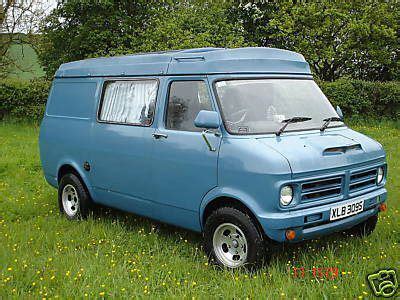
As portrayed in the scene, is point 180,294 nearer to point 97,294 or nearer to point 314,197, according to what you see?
point 97,294

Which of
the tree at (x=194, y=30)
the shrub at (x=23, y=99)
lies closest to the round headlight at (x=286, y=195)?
the tree at (x=194, y=30)

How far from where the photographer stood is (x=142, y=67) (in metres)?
6.11

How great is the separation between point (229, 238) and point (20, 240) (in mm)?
2665

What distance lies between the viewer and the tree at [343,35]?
20.8 meters

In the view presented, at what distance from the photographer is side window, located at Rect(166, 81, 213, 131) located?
5.37 m

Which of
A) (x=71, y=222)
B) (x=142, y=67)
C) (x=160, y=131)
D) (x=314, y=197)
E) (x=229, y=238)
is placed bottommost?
(x=71, y=222)

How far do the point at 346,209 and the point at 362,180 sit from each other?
471mm

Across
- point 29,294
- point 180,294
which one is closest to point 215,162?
point 180,294

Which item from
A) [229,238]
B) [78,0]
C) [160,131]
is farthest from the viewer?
[78,0]

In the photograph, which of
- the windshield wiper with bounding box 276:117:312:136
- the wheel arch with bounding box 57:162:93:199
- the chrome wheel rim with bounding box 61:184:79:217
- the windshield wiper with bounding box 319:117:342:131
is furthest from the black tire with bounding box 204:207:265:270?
the chrome wheel rim with bounding box 61:184:79:217

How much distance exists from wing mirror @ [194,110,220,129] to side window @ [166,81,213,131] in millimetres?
299

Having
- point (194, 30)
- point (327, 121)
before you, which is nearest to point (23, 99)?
point (194, 30)

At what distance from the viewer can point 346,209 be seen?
4945 millimetres

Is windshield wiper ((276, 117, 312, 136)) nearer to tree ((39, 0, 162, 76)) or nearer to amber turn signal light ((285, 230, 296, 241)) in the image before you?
amber turn signal light ((285, 230, 296, 241))
